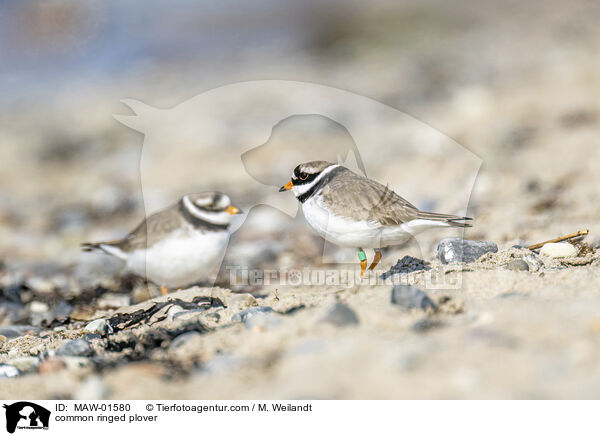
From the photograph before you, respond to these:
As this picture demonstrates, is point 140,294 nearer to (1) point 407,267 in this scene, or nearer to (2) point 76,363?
(2) point 76,363

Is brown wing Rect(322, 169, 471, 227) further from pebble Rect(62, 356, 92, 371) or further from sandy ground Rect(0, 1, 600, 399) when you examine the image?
pebble Rect(62, 356, 92, 371)

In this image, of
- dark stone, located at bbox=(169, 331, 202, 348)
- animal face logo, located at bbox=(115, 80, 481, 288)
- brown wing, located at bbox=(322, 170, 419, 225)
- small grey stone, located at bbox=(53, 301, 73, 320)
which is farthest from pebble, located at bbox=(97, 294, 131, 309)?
brown wing, located at bbox=(322, 170, 419, 225)

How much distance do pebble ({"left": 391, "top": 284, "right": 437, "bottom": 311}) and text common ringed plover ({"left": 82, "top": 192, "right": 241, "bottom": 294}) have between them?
195 centimetres

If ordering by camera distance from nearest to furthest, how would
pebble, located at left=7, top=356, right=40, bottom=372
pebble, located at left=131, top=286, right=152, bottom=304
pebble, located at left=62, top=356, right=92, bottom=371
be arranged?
pebble, located at left=62, top=356, right=92, bottom=371 < pebble, located at left=7, top=356, right=40, bottom=372 < pebble, located at left=131, top=286, right=152, bottom=304

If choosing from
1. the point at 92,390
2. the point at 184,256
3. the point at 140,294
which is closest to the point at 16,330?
the point at 140,294

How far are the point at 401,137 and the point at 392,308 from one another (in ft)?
17.7

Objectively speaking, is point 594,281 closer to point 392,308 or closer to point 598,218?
point 392,308

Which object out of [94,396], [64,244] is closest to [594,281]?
[94,396]

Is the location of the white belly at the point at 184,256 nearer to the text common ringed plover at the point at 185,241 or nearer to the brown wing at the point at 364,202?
the text common ringed plover at the point at 185,241

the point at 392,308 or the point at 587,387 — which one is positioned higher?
the point at 392,308

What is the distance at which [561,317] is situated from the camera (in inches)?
89.3
